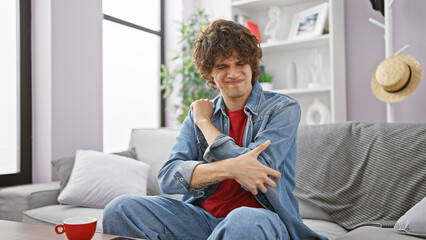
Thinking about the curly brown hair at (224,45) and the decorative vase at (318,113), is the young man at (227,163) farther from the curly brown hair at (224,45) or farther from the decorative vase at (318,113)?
the decorative vase at (318,113)

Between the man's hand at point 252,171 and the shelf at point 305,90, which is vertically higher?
the shelf at point 305,90

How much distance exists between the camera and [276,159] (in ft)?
4.08

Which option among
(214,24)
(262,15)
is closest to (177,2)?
(262,15)

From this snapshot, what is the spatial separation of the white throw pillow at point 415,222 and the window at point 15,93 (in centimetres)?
228

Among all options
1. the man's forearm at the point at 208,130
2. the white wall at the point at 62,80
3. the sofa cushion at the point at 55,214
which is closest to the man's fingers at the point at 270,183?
the man's forearm at the point at 208,130

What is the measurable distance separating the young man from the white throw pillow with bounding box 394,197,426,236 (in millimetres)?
333

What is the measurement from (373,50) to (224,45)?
211cm

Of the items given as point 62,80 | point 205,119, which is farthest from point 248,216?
point 62,80

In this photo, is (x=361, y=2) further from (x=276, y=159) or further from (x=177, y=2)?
(x=276, y=159)

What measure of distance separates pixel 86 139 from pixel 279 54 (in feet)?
5.84

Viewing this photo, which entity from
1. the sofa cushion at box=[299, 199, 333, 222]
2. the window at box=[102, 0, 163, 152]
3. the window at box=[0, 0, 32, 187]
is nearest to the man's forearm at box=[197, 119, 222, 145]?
the sofa cushion at box=[299, 199, 333, 222]

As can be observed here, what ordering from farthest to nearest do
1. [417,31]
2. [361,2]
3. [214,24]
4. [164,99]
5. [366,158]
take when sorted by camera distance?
[164,99]
[361,2]
[417,31]
[366,158]
[214,24]

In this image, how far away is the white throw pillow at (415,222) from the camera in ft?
4.34

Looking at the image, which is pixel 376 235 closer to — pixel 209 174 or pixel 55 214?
pixel 209 174
